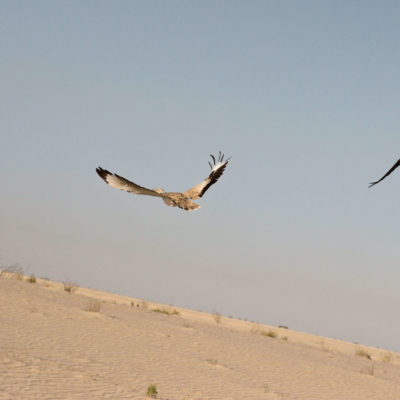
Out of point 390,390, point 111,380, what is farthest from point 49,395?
point 390,390

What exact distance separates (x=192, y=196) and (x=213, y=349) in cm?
1290

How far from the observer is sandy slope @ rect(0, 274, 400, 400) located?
34.4 feet

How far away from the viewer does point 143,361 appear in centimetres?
1366

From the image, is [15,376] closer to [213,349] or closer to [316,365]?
[213,349]

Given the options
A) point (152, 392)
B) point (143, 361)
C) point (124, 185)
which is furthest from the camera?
point (143, 361)

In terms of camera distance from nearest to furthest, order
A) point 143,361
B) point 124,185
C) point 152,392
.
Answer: point 124,185, point 152,392, point 143,361

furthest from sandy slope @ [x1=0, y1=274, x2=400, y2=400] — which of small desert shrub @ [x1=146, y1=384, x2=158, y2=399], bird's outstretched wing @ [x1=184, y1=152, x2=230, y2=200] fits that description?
bird's outstretched wing @ [x1=184, y1=152, x2=230, y2=200]

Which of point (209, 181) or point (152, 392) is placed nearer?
point (209, 181)

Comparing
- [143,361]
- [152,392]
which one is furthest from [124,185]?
[143,361]

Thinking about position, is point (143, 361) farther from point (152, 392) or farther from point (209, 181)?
point (209, 181)

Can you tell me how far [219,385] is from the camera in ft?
41.1

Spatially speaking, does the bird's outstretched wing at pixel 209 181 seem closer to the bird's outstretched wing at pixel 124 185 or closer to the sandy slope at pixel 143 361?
the bird's outstretched wing at pixel 124 185

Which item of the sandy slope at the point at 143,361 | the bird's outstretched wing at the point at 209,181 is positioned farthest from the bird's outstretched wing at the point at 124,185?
the sandy slope at the point at 143,361

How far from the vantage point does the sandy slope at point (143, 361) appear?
10.5 metres
